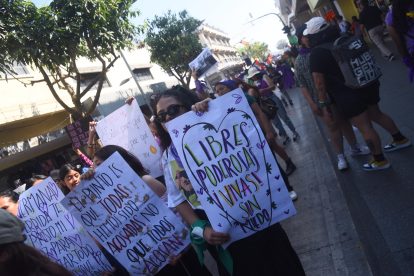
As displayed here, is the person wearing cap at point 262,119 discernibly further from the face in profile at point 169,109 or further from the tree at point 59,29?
the tree at point 59,29

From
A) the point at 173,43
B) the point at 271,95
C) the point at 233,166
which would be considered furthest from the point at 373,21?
the point at 173,43

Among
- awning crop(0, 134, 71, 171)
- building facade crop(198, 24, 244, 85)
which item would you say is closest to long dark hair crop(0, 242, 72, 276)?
awning crop(0, 134, 71, 171)

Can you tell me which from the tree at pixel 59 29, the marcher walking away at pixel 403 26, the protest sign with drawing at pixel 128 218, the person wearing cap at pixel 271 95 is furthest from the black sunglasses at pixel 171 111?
the tree at pixel 59 29

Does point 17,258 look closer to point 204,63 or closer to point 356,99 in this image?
point 356,99

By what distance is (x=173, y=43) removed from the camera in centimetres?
2325

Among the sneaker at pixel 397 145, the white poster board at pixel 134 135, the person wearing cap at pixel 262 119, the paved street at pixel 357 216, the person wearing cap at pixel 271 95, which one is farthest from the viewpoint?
the person wearing cap at pixel 271 95

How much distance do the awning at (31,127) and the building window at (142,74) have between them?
9.25 m

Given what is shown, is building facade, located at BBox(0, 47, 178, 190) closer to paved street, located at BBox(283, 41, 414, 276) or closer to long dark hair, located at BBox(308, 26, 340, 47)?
long dark hair, located at BBox(308, 26, 340, 47)

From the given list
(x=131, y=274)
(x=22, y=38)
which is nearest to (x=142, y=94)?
(x=22, y=38)

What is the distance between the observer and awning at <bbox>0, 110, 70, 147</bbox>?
1139 centimetres

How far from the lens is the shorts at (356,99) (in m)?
3.90

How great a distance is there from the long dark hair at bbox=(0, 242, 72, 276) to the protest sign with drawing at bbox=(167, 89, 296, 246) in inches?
32.7

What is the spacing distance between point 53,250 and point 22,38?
22.1ft

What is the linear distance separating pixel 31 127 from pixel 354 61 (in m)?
11.2
